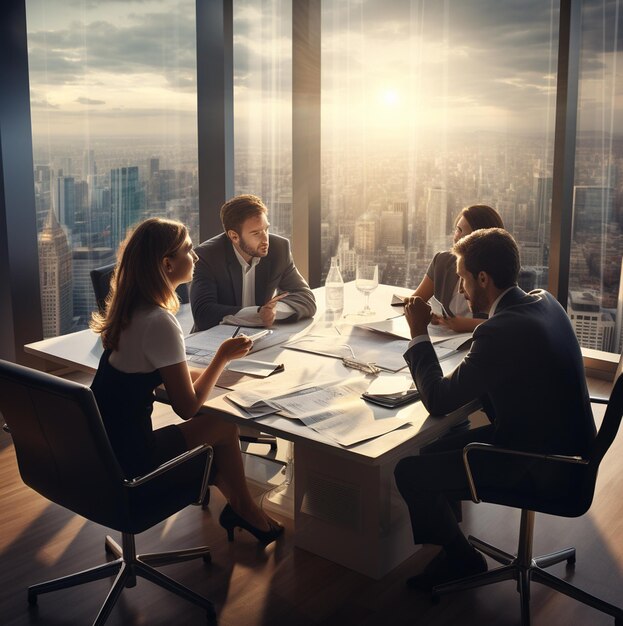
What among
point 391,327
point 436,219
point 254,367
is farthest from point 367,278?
point 436,219

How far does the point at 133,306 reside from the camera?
2.35m

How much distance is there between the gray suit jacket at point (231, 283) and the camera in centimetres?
346

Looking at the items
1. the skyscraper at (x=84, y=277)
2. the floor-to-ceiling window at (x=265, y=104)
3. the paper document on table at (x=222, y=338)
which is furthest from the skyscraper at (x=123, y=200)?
the paper document on table at (x=222, y=338)

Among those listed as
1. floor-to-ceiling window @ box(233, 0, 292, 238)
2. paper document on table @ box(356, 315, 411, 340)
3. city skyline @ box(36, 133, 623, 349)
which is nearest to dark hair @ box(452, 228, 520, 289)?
paper document on table @ box(356, 315, 411, 340)

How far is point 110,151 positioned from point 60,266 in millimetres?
837

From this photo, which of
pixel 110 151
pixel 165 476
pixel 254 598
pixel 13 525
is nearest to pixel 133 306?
pixel 165 476

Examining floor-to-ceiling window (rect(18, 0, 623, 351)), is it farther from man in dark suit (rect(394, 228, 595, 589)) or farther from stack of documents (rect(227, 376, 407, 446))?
stack of documents (rect(227, 376, 407, 446))

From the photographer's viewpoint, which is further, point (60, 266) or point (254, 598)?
point (60, 266)

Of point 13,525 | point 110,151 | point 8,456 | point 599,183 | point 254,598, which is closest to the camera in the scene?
point 254,598

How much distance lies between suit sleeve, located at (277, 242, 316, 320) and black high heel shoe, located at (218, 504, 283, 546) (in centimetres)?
93

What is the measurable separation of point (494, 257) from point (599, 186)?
2563 millimetres

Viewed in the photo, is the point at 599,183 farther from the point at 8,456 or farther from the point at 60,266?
the point at 8,456

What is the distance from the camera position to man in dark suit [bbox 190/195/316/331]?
344 cm

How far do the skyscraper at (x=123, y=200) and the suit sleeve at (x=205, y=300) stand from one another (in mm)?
1596
